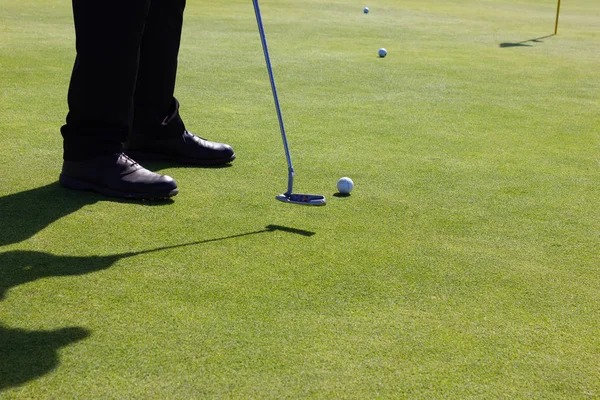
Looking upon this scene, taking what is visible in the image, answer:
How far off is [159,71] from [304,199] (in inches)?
40.8

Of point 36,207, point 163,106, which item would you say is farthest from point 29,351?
point 163,106

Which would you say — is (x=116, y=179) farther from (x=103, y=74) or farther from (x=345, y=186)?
(x=345, y=186)

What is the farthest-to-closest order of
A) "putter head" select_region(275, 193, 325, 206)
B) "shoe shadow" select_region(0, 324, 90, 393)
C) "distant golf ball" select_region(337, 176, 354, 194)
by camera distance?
"distant golf ball" select_region(337, 176, 354, 194) → "putter head" select_region(275, 193, 325, 206) → "shoe shadow" select_region(0, 324, 90, 393)

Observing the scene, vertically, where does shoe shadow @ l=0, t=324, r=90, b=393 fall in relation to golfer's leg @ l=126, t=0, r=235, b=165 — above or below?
below

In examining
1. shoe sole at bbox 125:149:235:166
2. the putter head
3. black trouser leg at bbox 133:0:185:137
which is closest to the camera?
the putter head

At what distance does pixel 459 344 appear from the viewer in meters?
2.04

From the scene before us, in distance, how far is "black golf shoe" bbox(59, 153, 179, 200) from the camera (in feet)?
10.2

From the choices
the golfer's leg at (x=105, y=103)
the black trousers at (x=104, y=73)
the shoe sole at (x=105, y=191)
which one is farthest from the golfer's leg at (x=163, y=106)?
the shoe sole at (x=105, y=191)

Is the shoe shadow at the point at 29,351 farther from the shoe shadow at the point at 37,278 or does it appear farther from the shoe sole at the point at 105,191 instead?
the shoe sole at the point at 105,191

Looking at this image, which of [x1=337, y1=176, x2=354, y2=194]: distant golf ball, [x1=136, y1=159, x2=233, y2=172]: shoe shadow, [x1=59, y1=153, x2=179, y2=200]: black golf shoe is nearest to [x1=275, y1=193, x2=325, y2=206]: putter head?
[x1=337, y1=176, x2=354, y2=194]: distant golf ball

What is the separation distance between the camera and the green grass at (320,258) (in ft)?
6.15

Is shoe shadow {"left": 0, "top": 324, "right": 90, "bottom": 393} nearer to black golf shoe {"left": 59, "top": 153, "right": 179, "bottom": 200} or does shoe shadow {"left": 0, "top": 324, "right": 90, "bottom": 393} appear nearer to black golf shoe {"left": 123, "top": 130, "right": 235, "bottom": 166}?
black golf shoe {"left": 59, "top": 153, "right": 179, "bottom": 200}

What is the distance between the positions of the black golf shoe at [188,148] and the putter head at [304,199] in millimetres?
673

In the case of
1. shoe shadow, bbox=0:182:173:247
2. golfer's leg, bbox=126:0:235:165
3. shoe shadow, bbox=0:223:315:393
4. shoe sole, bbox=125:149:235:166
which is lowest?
shoe sole, bbox=125:149:235:166
